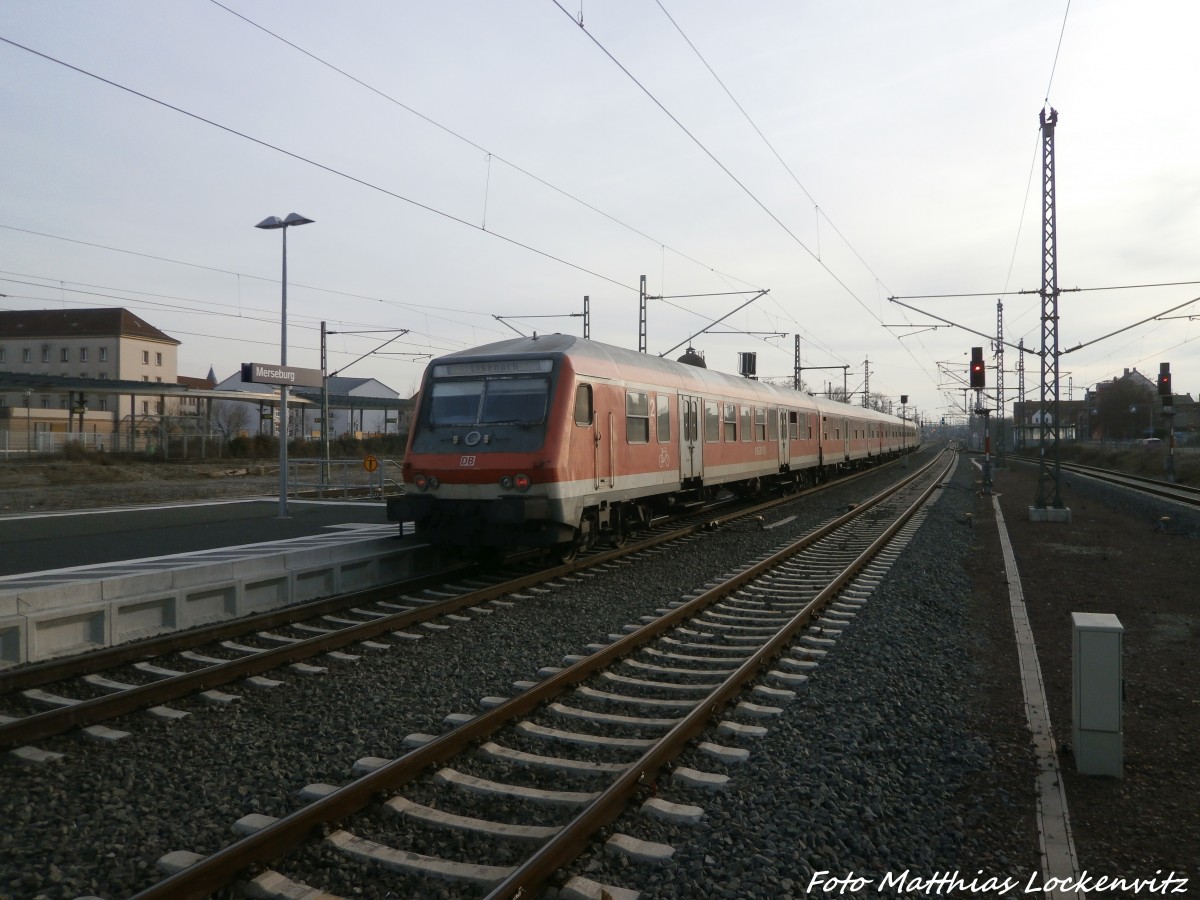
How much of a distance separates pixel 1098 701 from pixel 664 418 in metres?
9.75

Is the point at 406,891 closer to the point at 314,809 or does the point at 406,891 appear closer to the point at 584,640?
the point at 314,809

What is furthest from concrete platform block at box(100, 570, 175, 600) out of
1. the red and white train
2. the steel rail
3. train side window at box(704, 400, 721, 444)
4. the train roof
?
train side window at box(704, 400, 721, 444)

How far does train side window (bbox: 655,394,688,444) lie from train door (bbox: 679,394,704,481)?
1.87 ft

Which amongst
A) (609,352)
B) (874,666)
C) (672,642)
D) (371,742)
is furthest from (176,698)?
(609,352)

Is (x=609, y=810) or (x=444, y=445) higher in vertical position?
(x=444, y=445)

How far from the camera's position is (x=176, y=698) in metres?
6.38

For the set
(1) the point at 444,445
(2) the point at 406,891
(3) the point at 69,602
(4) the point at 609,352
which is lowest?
(2) the point at 406,891

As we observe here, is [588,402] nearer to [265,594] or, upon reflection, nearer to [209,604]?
[265,594]

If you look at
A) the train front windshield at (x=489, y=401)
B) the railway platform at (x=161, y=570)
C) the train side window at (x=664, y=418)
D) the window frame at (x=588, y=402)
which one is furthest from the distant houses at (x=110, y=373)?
the window frame at (x=588, y=402)

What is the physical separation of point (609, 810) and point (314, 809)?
4.54 feet

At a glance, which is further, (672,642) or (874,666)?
(672,642)

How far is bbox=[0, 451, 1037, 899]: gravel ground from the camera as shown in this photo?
3984 mm

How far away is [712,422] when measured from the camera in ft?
56.2

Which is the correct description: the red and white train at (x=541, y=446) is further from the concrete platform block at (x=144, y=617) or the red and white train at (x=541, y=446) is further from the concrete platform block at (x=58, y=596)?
the concrete platform block at (x=58, y=596)
